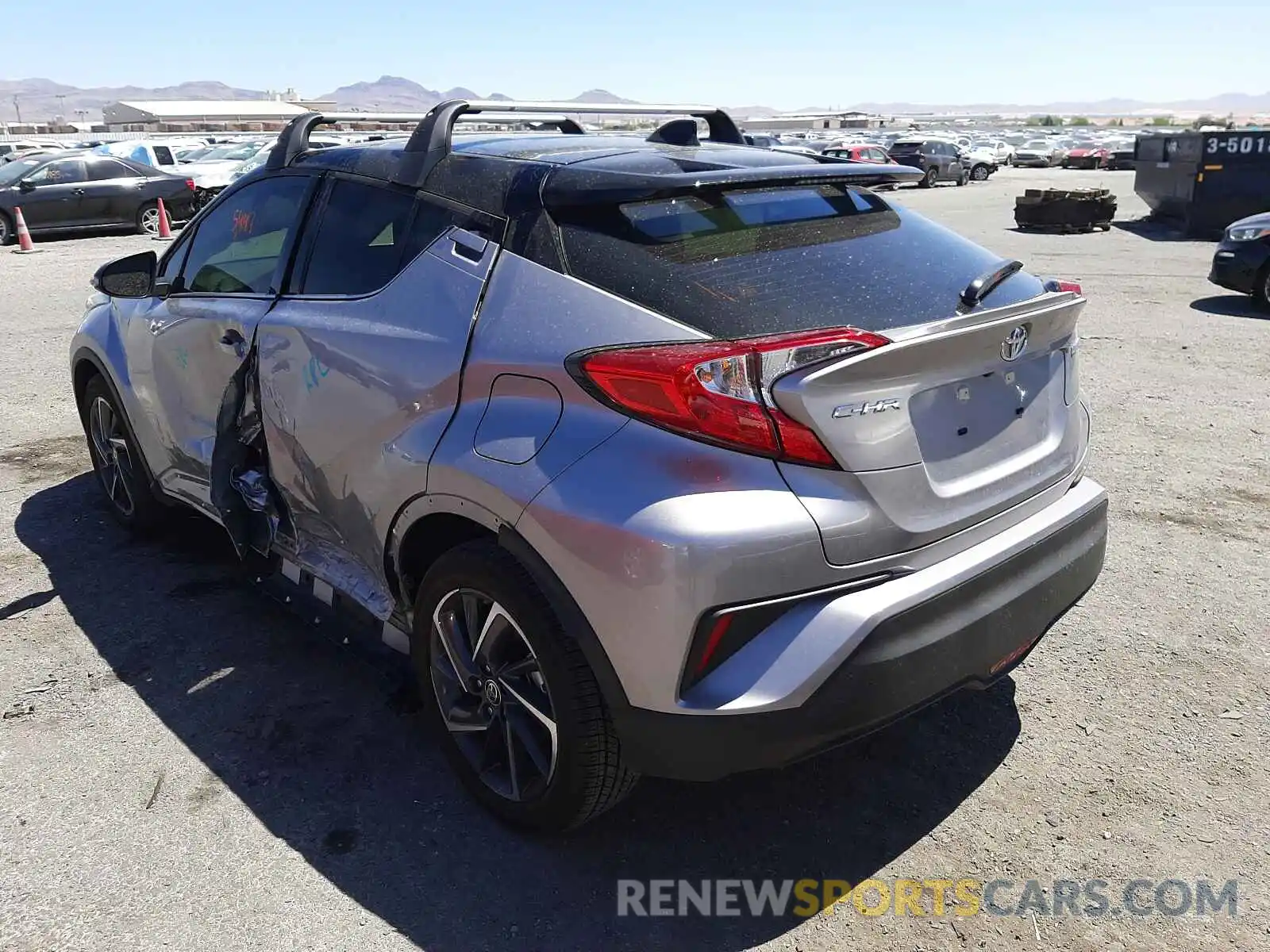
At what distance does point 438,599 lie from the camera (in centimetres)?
287

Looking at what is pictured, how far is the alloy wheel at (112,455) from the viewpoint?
4.83 m

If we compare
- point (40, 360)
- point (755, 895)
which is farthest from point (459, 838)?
point (40, 360)

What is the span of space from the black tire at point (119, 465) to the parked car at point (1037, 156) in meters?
53.2

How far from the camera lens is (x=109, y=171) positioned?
19109mm

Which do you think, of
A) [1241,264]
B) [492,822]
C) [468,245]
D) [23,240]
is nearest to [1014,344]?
[468,245]

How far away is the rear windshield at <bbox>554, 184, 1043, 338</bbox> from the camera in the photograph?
8.11 feet

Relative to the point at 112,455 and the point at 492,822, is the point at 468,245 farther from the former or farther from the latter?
the point at 112,455

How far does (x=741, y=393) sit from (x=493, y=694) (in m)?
1.15

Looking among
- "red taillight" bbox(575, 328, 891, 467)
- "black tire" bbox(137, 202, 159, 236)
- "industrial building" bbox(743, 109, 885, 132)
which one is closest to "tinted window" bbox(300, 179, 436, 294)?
"red taillight" bbox(575, 328, 891, 467)

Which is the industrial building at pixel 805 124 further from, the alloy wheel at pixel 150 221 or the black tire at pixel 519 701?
the black tire at pixel 519 701

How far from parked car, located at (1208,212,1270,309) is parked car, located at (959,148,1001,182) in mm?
28039

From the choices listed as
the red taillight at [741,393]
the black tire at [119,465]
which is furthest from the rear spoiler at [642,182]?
the black tire at [119,465]

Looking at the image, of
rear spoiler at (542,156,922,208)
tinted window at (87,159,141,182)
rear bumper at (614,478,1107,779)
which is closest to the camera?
rear bumper at (614,478,1107,779)

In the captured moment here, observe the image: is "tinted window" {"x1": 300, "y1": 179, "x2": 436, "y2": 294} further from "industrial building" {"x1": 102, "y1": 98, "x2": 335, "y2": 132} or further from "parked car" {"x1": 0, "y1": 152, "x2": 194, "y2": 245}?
"industrial building" {"x1": 102, "y1": 98, "x2": 335, "y2": 132}
